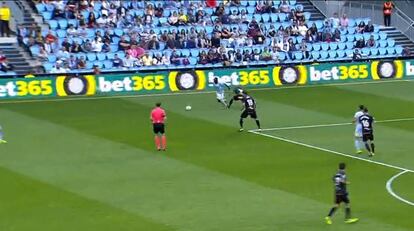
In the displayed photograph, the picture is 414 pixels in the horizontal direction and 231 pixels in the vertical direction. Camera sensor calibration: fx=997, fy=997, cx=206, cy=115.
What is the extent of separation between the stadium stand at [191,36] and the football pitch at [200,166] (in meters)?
5.48

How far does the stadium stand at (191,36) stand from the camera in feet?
180

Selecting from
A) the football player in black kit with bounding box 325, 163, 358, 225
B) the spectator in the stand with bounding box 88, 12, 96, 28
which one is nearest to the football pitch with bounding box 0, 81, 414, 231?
the football player in black kit with bounding box 325, 163, 358, 225


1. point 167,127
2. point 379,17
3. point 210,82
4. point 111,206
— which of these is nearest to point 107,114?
point 167,127

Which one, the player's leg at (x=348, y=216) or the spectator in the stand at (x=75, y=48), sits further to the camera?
the spectator in the stand at (x=75, y=48)

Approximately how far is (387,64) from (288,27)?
21.6ft

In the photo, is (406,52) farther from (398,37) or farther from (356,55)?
(356,55)

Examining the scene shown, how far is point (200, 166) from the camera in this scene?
3319 centimetres

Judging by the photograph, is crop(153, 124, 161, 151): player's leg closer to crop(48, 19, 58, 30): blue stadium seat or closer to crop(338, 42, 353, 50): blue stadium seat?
crop(48, 19, 58, 30): blue stadium seat

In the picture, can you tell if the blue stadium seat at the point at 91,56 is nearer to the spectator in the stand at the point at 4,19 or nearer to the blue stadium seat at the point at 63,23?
the blue stadium seat at the point at 63,23

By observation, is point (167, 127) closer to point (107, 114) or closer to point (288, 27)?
point (107, 114)

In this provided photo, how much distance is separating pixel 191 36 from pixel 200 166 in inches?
990

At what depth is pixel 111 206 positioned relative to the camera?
27.5 metres

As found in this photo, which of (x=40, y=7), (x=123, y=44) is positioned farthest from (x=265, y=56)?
(x=40, y=7)

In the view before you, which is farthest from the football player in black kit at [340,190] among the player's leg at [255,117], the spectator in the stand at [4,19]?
the spectator in the stand at [4,19]
